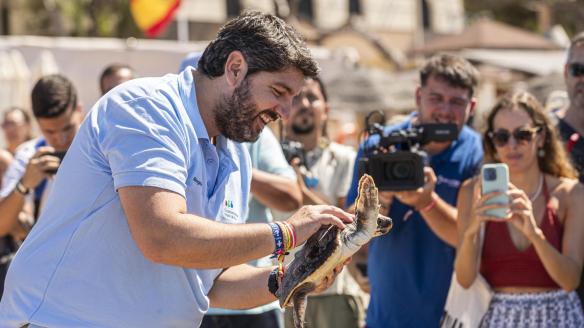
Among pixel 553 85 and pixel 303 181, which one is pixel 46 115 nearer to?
pixel 303 181

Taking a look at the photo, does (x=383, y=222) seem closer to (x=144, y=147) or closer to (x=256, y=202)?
(x=144, y=147)

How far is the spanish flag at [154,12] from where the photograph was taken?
14.7 m

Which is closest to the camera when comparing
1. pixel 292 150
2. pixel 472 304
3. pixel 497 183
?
pixel 497 183

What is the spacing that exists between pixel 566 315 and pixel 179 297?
6.77 ft

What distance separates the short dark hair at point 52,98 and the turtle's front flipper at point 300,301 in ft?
9.06

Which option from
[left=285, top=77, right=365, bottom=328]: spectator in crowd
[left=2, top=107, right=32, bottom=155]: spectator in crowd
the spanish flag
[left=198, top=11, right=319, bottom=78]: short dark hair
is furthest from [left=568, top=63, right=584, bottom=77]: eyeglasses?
the spanish flag

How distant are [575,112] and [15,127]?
5403 mm

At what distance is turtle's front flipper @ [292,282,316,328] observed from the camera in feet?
9.57

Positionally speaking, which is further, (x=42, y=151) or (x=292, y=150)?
(x=292, y=150)

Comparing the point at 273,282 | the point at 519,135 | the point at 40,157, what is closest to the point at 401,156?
the point at 519,135

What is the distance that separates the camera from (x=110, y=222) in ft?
9.49

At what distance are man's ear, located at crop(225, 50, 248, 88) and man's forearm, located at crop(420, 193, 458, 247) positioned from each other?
5.91ft

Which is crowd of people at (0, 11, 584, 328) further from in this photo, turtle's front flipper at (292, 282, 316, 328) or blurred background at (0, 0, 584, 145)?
blurred background at (0, 0, 584, 145)

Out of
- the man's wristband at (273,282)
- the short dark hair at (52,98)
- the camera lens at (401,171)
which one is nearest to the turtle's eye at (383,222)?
the man's wristband at (273,282)
